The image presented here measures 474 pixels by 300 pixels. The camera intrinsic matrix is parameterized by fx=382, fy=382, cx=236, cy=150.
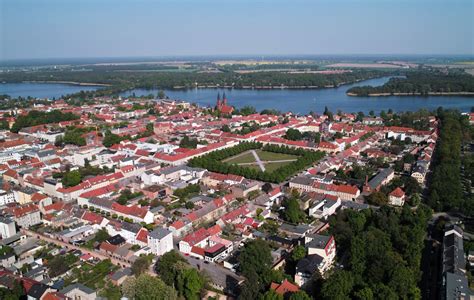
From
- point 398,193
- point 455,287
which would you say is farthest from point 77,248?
point 398,193

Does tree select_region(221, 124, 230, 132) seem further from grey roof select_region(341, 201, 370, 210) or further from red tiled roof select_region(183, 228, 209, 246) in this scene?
red tiled roof select_region(183, 228, 209, 246)

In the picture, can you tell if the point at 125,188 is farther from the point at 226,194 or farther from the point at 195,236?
the point at 195,236

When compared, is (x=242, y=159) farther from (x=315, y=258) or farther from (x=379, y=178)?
(x=315, y=258)

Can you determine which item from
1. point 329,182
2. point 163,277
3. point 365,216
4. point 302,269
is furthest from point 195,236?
point 329,182

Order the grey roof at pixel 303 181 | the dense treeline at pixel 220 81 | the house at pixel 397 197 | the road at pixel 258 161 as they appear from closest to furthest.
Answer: the house at pixel 397 197, the grey roof at pixel 303 181, the road at pixel 258 161, the dense treeline at pixel 220 81

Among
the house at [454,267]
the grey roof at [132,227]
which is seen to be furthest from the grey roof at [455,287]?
the grey roof at [132,227]

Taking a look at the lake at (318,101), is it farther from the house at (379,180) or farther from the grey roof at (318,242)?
the grey roof at (318,242)

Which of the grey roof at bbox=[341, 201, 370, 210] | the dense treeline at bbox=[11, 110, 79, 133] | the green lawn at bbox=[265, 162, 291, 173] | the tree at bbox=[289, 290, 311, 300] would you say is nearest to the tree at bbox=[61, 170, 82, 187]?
the green lawn at bbox=[265, 162, 291, 173]
